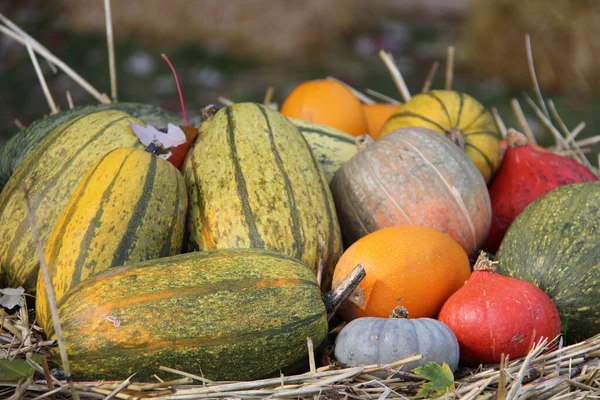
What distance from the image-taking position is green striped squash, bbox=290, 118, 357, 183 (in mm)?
3084

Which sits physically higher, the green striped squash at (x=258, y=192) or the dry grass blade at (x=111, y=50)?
the dry grass blade at (x=111, y=50)

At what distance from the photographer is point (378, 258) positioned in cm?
237

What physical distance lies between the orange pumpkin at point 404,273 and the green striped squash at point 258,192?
0.18 meters

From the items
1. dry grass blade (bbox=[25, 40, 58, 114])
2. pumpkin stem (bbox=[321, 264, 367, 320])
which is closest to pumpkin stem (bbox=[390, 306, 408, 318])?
pumpkin stem (bbox=[321, 264, 367, 320])

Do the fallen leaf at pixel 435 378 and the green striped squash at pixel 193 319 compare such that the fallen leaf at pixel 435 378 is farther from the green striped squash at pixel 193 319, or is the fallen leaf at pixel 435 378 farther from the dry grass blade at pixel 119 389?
the dry grass blade at pixel 119 389

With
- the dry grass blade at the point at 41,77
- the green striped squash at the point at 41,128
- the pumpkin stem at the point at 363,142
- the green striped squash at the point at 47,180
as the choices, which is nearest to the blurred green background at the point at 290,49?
the dry grass blade at the point at 41,77

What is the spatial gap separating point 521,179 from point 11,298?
2159mm

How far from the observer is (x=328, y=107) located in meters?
3.52

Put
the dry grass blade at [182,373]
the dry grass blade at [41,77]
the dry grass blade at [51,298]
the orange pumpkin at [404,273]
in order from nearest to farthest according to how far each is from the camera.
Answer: the dry grass blade at [51,298], the dry grass blade at [182,373], the orange pumpkin at [404,273], the dry grass blade at [41,77]

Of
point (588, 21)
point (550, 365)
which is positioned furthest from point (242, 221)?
point (588, 21)

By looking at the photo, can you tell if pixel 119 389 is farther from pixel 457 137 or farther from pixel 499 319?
pixel 457 137

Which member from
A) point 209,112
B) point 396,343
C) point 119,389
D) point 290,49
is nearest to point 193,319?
point 119,389

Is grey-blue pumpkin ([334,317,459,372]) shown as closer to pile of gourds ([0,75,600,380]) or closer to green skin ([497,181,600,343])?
pile of gourds ([0,75,600,380])

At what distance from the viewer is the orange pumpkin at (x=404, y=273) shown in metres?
2.34
